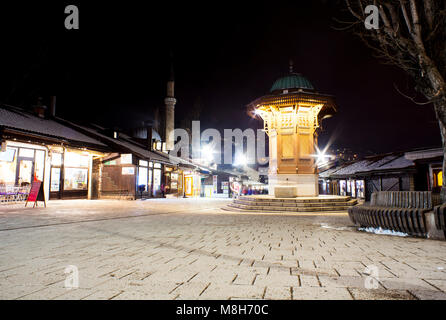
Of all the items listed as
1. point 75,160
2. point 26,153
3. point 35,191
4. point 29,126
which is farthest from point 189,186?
point 35,191

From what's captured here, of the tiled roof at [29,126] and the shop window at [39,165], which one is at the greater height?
the tiled roof at [29,126]

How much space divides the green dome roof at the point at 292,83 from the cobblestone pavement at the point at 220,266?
37.1 ft

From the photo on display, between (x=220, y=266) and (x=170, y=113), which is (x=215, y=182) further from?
(x=220, y=266)

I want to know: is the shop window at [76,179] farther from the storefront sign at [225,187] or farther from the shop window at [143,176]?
the storefront sign at [225,187]

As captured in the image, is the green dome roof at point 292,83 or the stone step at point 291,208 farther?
the green dome roof at point 292,83

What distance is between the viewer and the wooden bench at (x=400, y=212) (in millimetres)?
→ 5734

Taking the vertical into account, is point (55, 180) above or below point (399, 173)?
below

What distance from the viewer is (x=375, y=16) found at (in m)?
6.98

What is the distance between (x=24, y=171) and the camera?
1680cm

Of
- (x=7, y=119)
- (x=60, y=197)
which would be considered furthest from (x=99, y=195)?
(x=7, y=119)

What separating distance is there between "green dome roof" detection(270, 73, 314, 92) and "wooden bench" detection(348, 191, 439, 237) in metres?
9.70

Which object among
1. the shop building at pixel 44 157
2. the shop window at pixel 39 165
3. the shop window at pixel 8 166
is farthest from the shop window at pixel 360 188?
the shop window at pixel 8 166

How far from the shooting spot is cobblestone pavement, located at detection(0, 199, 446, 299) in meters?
2.47

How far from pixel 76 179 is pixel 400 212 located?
2080 cm
